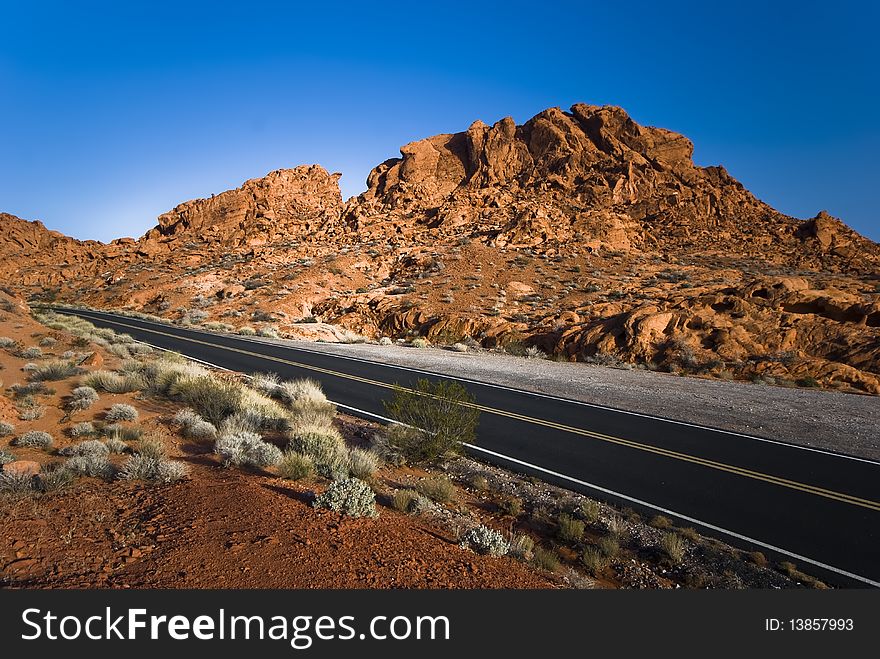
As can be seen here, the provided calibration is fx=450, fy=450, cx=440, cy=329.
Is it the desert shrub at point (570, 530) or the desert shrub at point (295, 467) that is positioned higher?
the desert shrub at point (295, 467)

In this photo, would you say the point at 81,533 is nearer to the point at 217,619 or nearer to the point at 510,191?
the point at 217,619

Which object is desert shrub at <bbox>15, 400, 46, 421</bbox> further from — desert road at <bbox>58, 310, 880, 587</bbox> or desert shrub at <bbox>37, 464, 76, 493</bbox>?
desert road at <bbox>58, 310, 880, 587</bbox>

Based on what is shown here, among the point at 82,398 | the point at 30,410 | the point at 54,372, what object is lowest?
the point at 30,410

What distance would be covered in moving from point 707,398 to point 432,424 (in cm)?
947

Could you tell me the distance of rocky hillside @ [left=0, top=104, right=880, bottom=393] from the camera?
19859mm

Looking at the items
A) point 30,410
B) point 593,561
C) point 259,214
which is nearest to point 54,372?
point 30,410

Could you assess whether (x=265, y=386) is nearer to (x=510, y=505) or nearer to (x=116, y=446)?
(x=116, y=446)

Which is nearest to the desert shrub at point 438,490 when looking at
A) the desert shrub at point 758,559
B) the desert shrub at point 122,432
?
the desert shrub at point 758,559

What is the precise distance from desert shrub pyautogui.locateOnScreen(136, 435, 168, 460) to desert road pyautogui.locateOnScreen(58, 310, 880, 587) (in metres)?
4.98

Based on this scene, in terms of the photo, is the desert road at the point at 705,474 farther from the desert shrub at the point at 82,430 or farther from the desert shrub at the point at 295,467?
the desert shrub at the point at 82,430

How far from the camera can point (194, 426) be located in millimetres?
8023

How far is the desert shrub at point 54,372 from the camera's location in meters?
10.5

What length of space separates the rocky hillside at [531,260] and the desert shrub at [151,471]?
1774 cm

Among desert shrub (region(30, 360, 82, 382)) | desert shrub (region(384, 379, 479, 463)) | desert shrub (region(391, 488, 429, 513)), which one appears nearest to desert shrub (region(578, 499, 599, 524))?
desert shrub (region(391, 488, 429, 513))
